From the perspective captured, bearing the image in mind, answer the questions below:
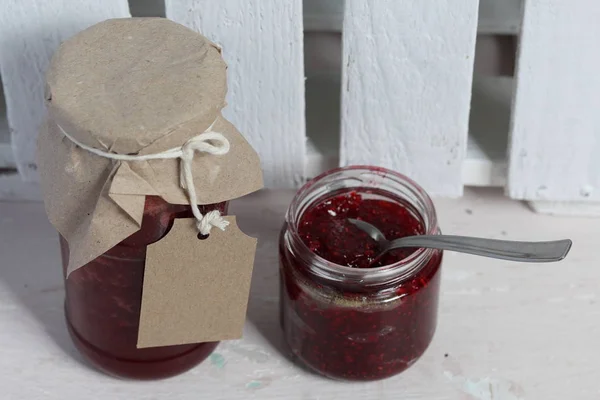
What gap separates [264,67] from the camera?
35.5 inches

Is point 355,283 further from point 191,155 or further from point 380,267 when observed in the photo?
point 191,155

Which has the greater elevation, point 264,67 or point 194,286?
point 264,67

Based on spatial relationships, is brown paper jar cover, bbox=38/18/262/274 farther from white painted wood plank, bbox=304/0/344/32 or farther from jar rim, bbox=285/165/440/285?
white painted wood plank, bbox=304/0/344/32

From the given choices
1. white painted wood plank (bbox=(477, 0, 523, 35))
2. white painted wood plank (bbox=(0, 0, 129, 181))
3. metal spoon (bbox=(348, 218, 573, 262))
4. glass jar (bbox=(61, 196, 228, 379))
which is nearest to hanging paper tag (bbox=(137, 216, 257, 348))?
glass jar (bbox=(61, 196, 228, 379))

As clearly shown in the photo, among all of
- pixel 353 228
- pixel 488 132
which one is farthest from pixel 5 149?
pixel 488 132

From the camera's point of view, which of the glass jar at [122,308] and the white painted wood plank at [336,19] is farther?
the white painted wood plank at [336,19]

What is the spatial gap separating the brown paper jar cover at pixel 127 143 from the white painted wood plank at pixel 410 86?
20 centimetres

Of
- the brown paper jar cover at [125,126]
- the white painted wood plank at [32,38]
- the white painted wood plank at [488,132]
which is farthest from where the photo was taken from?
the white painted wood plank at [488,132]

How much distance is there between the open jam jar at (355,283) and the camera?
0.78 meters

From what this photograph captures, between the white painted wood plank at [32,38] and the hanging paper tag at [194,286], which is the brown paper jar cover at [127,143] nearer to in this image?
the hanging paper tag at [194,286]

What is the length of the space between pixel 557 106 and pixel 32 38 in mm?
549

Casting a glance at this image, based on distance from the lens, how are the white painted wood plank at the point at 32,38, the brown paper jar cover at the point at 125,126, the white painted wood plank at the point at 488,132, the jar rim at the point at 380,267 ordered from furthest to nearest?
the white painted wood plank at the point at 488,132, the white painted wood plank at the point at 32,38, the jar rim at the point at 380,267, the brown paper jar cover at the point at 125,126

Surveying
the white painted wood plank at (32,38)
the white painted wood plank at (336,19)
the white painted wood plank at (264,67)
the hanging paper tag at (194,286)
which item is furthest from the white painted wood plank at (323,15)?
the hanging paper tag at (194,286)

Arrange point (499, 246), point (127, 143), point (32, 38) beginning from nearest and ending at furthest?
point (127, 143), point (499, 246), point (32, 38)
